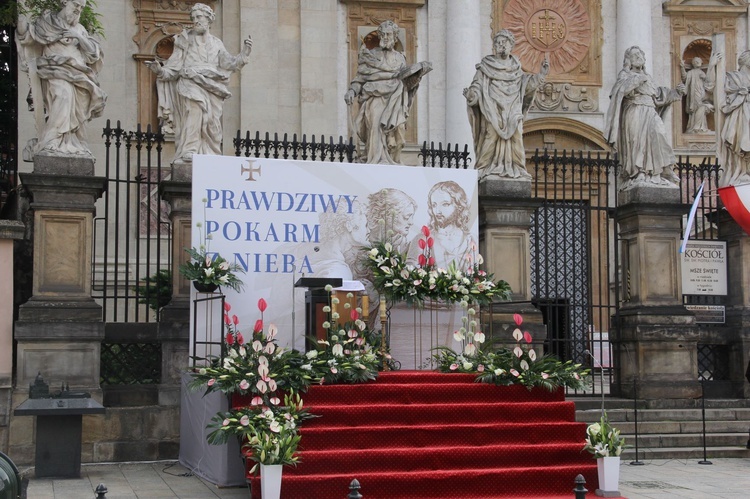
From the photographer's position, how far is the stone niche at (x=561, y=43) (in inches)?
1040

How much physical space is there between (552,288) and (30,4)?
38.3ft

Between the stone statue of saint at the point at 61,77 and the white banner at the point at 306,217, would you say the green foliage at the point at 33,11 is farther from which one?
the white banner at the point at 306,217

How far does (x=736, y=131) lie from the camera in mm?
17625

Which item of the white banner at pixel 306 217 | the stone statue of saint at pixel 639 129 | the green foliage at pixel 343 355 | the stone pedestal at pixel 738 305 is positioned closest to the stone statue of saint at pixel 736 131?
the stone pedestal at pixel 738 305

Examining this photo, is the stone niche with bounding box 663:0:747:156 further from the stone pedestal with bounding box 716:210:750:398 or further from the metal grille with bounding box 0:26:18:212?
the metal grille with bounding box 0:26:18:212

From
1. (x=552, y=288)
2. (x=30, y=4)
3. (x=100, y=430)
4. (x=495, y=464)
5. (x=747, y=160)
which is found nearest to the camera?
(x=495, y=464)

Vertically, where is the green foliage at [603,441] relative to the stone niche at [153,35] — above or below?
below

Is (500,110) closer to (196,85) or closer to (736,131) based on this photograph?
(196,85)

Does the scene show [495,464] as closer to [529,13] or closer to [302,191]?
[302,191]

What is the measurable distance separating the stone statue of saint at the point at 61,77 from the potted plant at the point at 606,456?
7234mm

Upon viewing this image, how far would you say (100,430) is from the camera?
13688mm

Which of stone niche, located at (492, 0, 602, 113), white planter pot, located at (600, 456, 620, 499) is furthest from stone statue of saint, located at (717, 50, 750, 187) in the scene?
stone niche, located at (492, 0, 602, 113)

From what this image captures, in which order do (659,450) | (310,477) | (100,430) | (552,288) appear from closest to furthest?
(310,477)
(100,430)
(659,450)
(552,288)

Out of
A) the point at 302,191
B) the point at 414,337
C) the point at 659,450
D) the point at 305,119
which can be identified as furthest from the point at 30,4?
the point at 659,450
